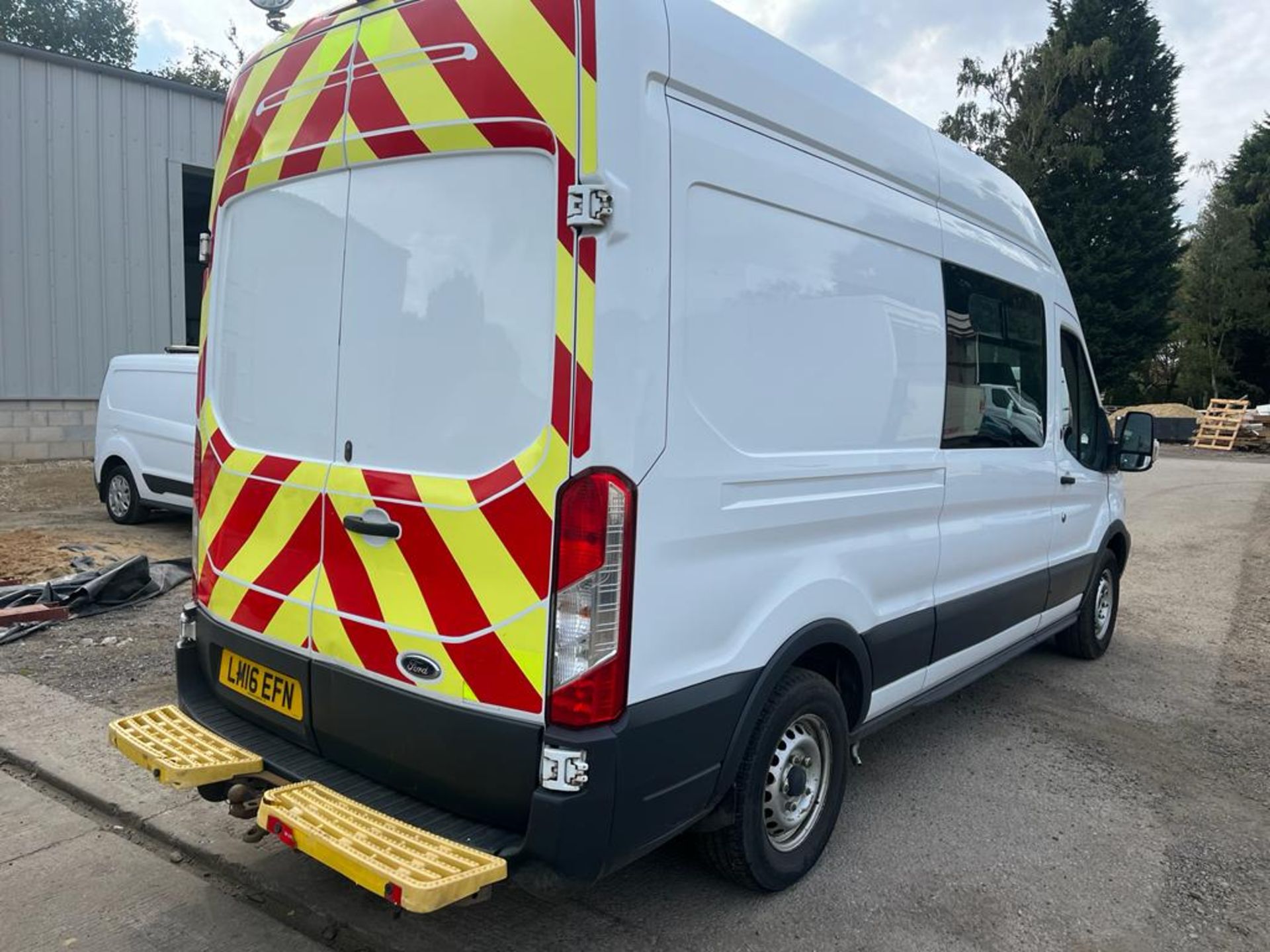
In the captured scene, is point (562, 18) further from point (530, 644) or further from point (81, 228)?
point (81, 228)

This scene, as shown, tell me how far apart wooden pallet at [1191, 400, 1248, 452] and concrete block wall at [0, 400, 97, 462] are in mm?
27529

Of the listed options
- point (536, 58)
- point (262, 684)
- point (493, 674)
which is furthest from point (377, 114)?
point (262, 684)

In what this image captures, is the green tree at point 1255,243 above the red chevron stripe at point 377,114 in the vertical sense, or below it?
above

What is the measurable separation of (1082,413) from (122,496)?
8.79 metres

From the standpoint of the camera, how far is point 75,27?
36031 mm

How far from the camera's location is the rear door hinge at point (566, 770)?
2242 millimetres

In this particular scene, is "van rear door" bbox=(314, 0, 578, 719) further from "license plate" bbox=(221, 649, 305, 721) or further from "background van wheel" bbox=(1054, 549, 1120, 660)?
"background van wheel" bbox=(1054, 549, 1120, 660)

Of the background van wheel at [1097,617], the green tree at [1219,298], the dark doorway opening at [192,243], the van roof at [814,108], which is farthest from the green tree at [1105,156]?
the van roof at [814,108]

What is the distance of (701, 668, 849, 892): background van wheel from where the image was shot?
278 centimetres

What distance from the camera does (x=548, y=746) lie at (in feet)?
7.45

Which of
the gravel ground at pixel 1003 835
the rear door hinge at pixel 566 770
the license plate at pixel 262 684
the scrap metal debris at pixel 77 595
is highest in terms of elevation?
the rear door hinge at pixel 566 770

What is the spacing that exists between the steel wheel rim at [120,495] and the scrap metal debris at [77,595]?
2868mm

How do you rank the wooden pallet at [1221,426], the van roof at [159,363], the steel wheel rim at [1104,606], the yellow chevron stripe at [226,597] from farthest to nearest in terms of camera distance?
the wooden pallet at [1221,426], the van roof at [159,363], the steel wheel rim at [1104,606], the yellow chevron stripe at [226,597]

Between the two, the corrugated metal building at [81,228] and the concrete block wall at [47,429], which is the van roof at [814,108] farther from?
the corrugated metal building at [81,228]
